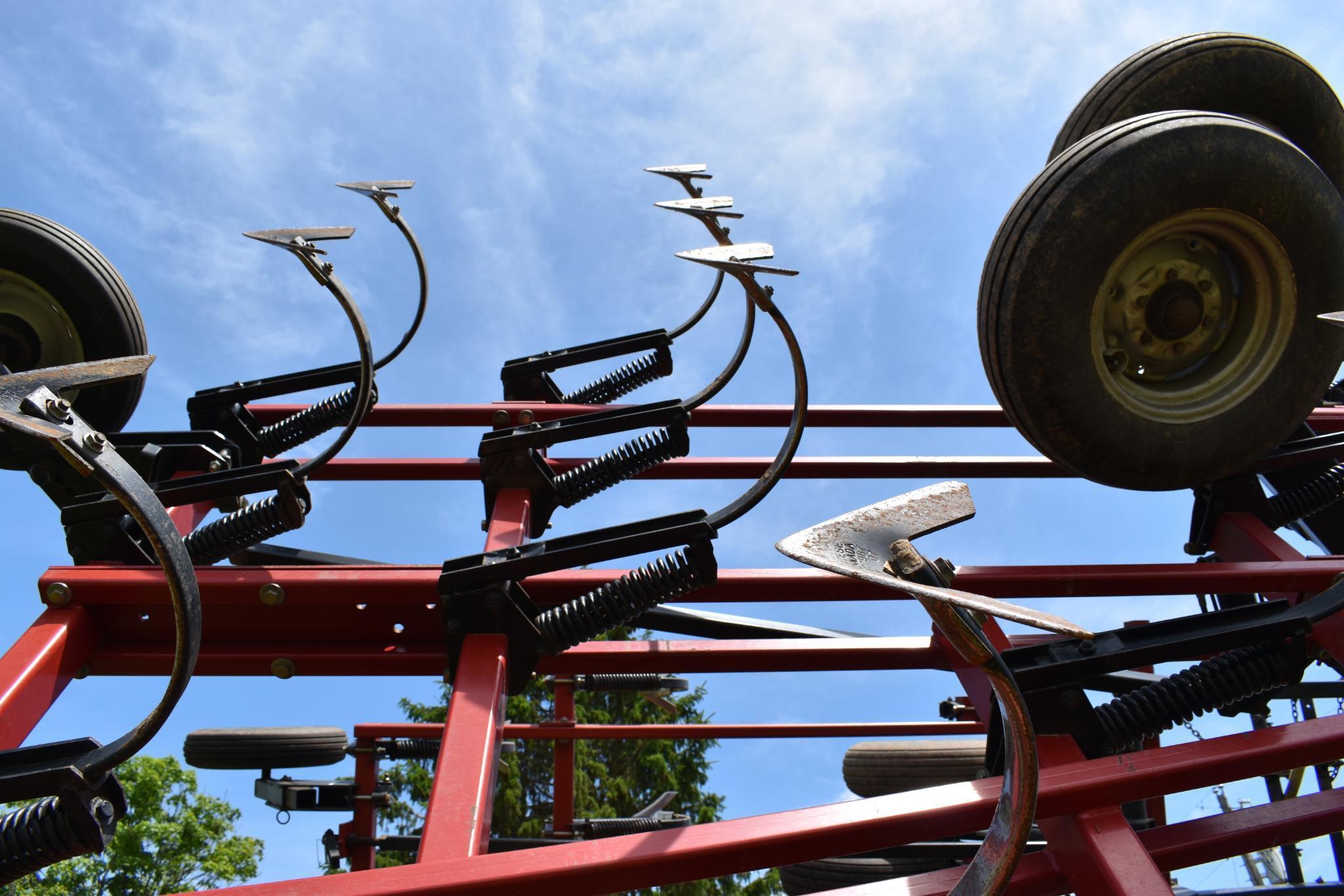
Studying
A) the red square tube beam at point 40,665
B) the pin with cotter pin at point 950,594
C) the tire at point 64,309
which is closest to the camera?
the pin with cotter pin at point 950,594

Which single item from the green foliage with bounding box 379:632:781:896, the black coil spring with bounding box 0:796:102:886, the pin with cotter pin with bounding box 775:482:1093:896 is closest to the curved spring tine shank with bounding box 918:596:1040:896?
the pin with cotter pin with bounding box 775:482:1093:896

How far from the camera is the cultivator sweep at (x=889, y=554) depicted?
66.6 inches

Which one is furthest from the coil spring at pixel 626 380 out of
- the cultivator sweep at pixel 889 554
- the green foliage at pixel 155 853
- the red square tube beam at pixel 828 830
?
the green foliage at pixel 155 853

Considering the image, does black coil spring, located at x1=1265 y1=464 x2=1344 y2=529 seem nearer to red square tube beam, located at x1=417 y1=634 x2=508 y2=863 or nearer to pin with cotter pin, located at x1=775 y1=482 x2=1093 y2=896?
pin with cotter pin, located at x1=775 y1=482 x2=1093 y2=896

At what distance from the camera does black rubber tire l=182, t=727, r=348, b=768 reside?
4.88 meters

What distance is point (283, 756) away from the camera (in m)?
4.96

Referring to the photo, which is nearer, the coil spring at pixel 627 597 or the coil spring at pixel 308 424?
the coil spring at pixel 627 597

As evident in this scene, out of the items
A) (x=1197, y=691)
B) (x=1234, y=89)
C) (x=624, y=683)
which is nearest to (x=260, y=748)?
(x=624, y=683)

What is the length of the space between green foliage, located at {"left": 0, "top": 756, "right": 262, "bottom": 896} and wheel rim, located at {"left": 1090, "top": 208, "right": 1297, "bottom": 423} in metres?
21.3

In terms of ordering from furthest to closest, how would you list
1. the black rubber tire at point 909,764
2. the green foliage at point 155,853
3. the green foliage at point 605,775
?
the green foliage at point 155,853, the green foliage at point 605,775, the black rubber tire at point 909,764

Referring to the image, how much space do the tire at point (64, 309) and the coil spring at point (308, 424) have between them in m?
0.52

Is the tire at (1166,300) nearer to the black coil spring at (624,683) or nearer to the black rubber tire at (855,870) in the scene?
the black rubber tire at (855,870)

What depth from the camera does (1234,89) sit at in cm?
325

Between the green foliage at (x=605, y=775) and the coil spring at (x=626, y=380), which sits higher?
the green foliage at (x=605, y=775)
